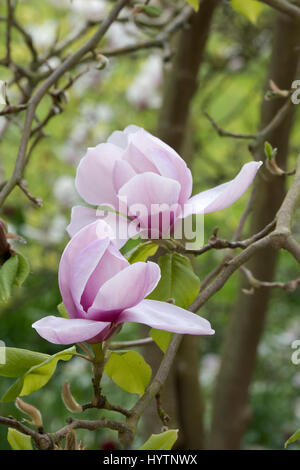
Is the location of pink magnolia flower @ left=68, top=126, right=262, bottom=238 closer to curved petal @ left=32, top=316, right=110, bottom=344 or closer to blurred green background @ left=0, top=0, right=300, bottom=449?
curved petal @ left=32, top=316, right=110, bottom=344

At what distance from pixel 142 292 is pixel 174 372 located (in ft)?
4.08

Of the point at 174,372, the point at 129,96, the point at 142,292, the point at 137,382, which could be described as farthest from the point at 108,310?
the point at 129,96

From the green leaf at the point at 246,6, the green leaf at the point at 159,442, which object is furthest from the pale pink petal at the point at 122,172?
the green leaf at the point at 246,6

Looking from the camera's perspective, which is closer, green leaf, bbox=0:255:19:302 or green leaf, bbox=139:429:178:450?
green leaf, bbox=139:429:178:450

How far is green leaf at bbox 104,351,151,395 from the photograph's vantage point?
0.58m

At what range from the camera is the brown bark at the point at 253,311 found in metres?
1.43

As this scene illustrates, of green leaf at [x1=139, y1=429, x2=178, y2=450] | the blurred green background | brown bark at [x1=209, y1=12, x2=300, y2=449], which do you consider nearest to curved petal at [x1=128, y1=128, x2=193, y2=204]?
green leaf at [x1=139, y1=429, x2=178, y2=450]

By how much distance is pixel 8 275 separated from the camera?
0.60 metres

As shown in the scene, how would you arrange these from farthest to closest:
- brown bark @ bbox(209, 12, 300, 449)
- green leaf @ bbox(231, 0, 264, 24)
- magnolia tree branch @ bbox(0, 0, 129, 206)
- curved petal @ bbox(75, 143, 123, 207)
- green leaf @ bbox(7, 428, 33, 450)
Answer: brown bark @ bbox(209, 12, 300, 449) → green leaf @ bbox(231, 0, 264, 24) → magnolia tree branch @ bbox(0, 0, 129, 206) → curved petal @ bbox(75, 143, 123, 207) → green leaf @ bbox(7, 428, 33, 450)

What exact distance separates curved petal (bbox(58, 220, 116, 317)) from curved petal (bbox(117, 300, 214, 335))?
0.04 m

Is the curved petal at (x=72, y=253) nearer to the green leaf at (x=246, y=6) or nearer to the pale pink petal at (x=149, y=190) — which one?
the pale pink petal at (x=149, y=190)

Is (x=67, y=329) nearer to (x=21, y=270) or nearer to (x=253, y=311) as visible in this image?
(x=21, y=270)

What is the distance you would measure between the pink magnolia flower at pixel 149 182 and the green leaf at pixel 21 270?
0.10 meters
